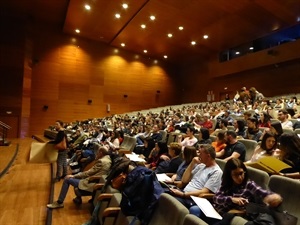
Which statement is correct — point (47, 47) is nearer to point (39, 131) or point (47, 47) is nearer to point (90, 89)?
point (90, 89)

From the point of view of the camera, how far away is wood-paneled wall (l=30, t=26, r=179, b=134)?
11.9 m

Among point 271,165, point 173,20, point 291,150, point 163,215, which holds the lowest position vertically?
point 163,215

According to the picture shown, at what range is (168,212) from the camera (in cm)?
148

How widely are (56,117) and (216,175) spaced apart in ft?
36.6

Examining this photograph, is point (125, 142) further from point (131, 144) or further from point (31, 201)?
point (31, 201)

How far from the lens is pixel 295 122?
4.16 meters

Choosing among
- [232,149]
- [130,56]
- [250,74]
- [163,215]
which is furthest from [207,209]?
[130,56]

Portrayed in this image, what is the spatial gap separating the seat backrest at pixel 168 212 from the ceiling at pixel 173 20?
7.69 meters

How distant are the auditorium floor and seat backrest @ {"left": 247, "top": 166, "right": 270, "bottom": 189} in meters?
1.72

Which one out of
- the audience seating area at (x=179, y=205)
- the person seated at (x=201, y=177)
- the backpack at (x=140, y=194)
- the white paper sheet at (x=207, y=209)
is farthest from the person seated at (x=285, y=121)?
the backpack at (x=140, y=194)

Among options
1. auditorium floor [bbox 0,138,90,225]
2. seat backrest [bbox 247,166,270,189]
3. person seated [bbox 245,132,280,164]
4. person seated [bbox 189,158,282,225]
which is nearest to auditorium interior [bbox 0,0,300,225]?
auditorium floor [bbox 0,138,90,225]

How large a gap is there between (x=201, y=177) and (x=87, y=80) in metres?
11.5

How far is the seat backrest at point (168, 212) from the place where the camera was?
1328mm

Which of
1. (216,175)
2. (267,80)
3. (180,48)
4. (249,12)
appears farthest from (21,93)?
(216,175)
